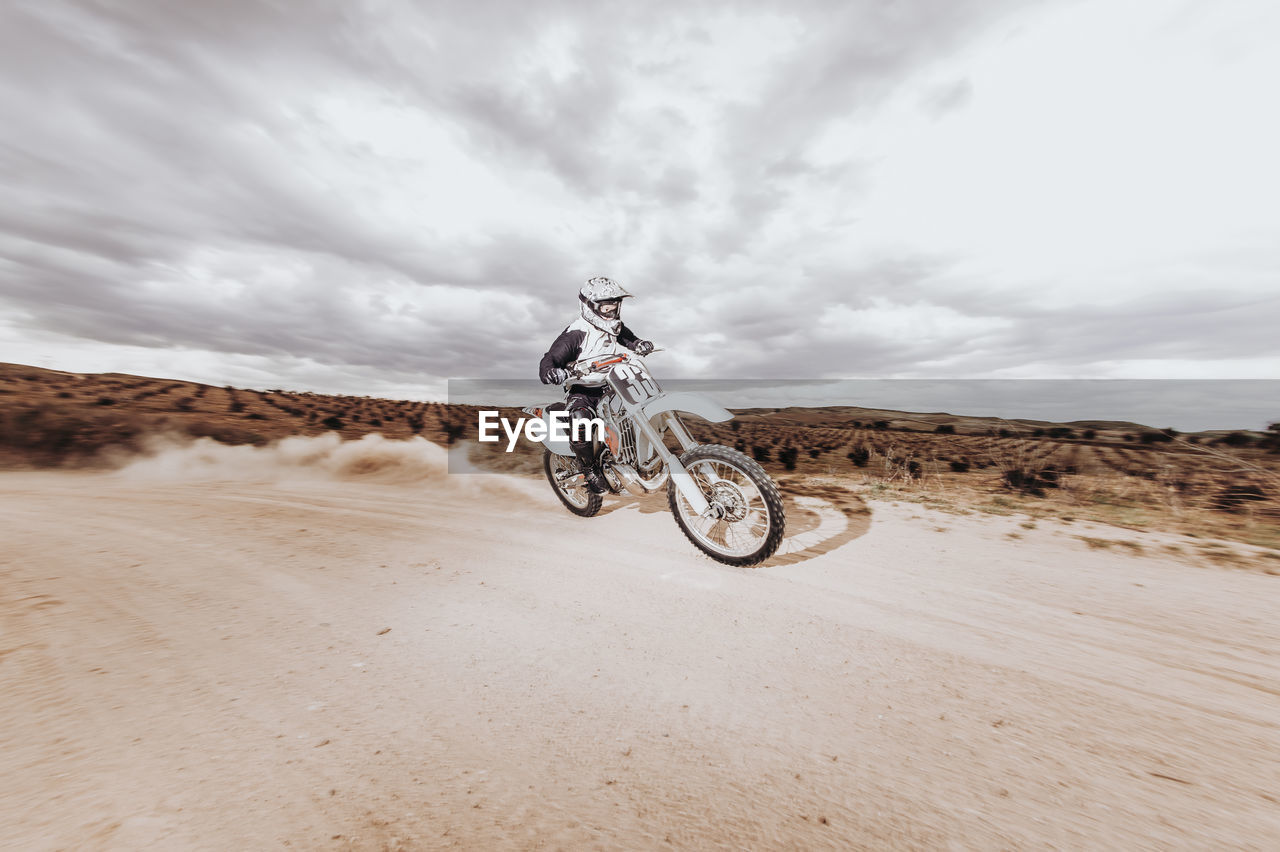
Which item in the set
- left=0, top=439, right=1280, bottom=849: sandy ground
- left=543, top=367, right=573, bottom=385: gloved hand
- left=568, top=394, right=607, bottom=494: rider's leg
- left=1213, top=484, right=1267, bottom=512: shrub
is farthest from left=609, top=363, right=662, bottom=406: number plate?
left=1213, top=484, right=1267, bottom=512: shrub

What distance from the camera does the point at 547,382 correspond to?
6.04 metres

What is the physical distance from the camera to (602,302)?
5.86 meters

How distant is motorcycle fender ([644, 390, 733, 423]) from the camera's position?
4.85 m

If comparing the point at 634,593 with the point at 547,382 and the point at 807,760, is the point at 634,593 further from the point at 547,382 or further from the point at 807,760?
the point at 547,382

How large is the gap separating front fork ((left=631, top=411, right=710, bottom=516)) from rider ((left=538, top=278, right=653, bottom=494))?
1014 millimetres

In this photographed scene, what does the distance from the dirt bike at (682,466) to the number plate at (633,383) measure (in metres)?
0.01

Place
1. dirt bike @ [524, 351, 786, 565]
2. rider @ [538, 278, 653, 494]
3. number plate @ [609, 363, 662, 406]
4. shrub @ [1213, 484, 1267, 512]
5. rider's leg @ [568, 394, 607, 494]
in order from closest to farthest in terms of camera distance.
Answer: dirt bike @ [524, 351, 786, 565], number plate @ [609, 363, 662, 406], rider @ [538, 278, 653, 494], rider's leg @ [568, 394, 607, 494], shrub @ [1213, 484, 1267, 512]

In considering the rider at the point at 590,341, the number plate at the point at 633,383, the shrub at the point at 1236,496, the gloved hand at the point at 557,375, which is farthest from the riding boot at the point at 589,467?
the shrub at the point at 1236,496

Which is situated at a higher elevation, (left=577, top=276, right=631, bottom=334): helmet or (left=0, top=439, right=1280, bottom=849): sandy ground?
(left=577, top=276, right=631, bottom=334): helmet

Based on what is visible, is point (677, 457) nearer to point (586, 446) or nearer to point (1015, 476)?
point (586, 446)

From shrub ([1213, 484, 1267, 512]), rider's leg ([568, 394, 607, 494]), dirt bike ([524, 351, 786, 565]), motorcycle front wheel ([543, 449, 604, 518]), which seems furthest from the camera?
shrub ([1213, 484, 1267, 512])

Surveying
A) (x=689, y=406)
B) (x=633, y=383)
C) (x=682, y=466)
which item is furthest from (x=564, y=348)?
(x=682, y=466)

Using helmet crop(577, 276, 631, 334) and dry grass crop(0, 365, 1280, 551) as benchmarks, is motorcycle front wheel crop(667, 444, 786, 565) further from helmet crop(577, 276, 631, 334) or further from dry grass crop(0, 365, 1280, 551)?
helmet crop(577, 276, 631, 334)

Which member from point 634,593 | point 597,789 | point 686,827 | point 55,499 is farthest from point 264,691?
point 55,499
